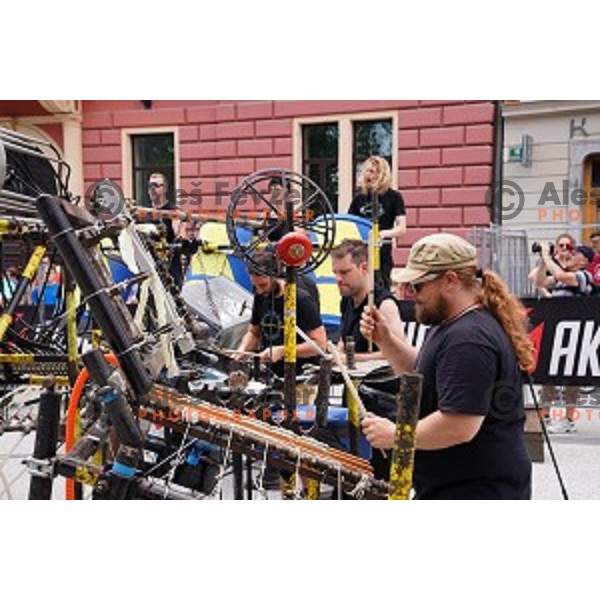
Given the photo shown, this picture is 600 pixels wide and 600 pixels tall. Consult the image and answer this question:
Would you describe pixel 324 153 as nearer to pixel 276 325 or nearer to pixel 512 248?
pixel 512 248

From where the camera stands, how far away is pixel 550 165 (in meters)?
8.83

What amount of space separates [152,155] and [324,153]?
95.2 inches

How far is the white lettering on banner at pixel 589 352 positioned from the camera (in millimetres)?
4684

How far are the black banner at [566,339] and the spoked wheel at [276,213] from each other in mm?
1849

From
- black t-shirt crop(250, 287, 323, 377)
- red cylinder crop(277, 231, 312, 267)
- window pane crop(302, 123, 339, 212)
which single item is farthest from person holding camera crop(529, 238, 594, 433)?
window pane crop(302, 123, 339, 212)

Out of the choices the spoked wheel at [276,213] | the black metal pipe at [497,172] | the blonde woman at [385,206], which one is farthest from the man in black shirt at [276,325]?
the black metal pipe at [497,172]

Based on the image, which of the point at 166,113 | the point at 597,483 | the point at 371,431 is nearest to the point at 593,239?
the point at 597,483

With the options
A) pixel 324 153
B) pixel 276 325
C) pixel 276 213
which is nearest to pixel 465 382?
pixel 276 213

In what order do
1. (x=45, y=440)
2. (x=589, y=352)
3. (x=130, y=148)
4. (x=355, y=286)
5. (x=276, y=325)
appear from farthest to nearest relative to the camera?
(x=130, y=148) < (x=589, y=352) < (x=276, y=325) < (x=355, y=286) < (x=45, y=440)

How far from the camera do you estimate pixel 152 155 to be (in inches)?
364

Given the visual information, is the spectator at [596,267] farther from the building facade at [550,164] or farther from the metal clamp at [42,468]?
the metal clamp at [42,468]

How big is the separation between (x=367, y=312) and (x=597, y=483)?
2.12 m

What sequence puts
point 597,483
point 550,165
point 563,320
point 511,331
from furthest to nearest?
point 550,165, point 563,320, point 597,483, point 511,331
